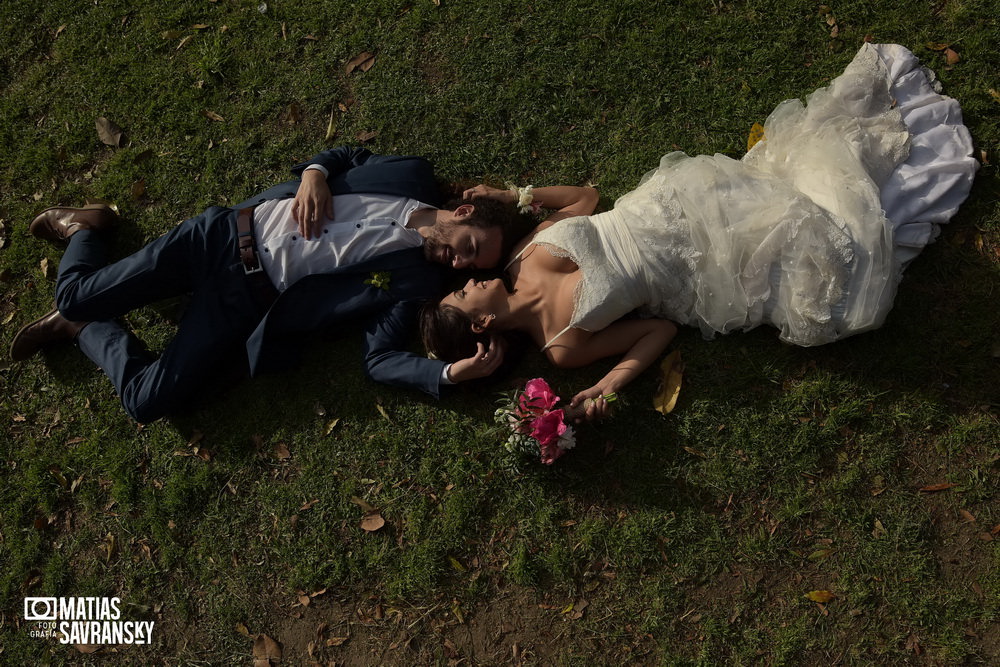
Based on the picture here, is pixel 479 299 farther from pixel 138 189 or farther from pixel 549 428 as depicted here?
pixel 138 189

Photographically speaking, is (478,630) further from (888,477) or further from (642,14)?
(642,14)

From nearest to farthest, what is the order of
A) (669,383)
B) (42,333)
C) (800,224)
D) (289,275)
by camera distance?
(800,224) → (669,383) → (289,275) → (42,333)

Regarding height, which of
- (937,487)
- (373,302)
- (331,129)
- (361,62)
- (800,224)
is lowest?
(937,487)

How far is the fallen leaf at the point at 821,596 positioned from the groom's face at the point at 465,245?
3.37 meters

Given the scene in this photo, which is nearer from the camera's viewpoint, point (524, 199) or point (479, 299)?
point (479, 299)

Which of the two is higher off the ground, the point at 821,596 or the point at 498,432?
the point at 498,432

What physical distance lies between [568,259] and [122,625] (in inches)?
181

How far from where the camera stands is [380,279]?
17.3 feet

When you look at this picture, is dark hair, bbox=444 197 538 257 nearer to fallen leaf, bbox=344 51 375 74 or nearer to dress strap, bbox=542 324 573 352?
dress strap, bbox=542 324 573 352

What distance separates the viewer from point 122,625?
525cm

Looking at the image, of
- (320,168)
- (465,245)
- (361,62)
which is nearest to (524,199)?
(465,245)

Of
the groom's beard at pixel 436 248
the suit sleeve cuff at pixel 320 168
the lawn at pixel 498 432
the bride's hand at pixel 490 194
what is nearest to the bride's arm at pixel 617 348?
the lawn at pixel 498 432

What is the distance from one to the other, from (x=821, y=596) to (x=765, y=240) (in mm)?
2563

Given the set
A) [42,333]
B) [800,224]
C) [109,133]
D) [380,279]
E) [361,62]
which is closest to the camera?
[800,224]
